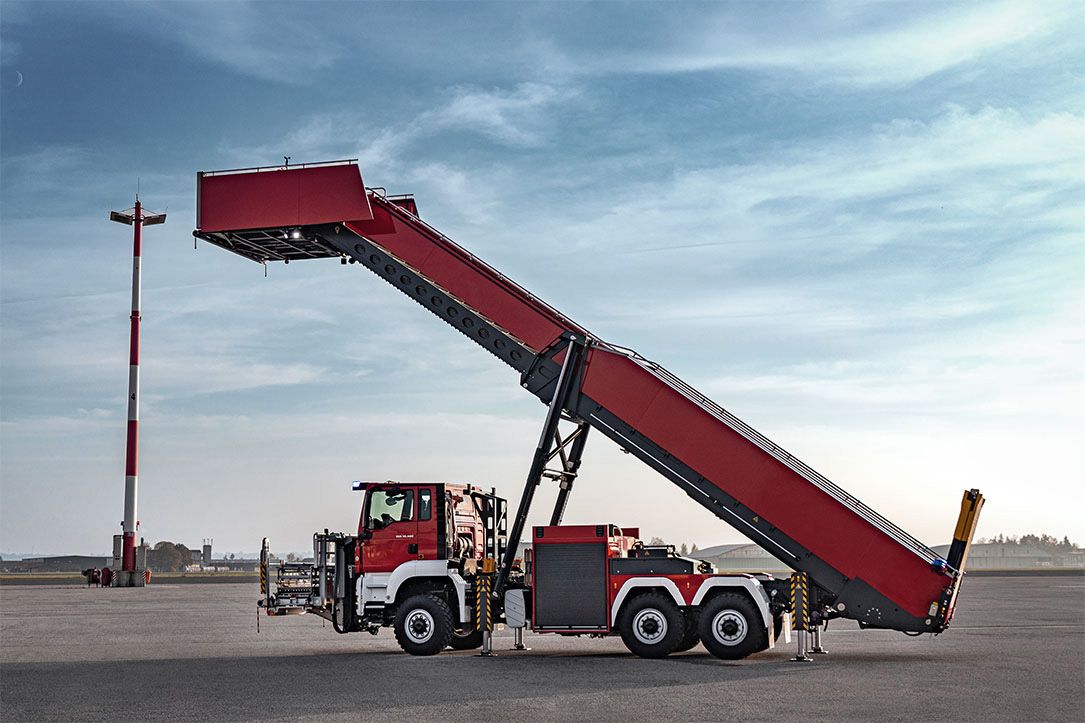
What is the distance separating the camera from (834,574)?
19.3 metres

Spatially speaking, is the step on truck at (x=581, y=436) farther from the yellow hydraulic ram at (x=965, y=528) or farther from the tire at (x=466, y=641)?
the tire at (x=466, y=641)

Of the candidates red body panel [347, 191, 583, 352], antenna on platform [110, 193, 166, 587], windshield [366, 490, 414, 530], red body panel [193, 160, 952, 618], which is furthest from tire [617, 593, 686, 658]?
antenna on platform [110, 193, 166, 587]

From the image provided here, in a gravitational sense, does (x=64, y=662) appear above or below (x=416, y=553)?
below

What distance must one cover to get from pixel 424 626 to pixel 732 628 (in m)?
5.69

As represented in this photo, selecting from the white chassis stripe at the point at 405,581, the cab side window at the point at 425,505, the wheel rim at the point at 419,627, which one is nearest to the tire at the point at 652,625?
the white chassis stripe at the point at 405,581

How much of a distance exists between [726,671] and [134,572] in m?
51.2

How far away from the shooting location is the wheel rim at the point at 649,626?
19.7 metres

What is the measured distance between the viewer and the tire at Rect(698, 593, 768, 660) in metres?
19.2

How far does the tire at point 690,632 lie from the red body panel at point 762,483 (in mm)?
2203

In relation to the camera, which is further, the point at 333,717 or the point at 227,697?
the point at 227,697

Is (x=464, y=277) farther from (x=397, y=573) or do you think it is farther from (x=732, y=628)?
(x=732, y=628)

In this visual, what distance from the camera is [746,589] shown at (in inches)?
768

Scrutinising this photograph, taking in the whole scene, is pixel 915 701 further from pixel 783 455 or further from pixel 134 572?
pixel 134 572

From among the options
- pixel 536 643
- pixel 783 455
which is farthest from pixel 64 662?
pixel 783 455
